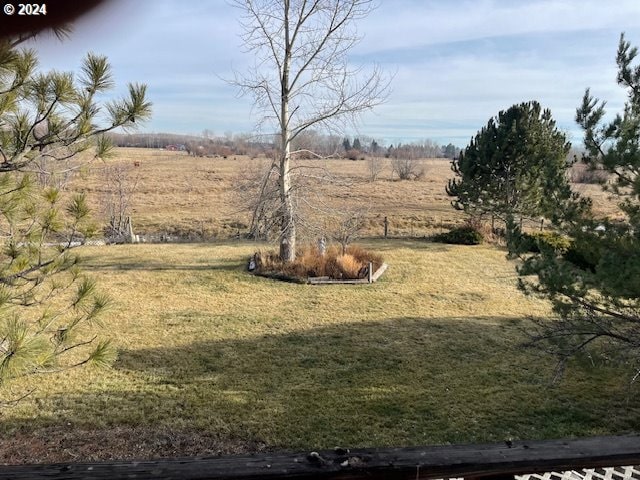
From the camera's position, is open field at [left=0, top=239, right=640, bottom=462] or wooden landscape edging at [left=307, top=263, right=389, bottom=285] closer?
open field at [left=0, top=239, right=640, bottom=462]

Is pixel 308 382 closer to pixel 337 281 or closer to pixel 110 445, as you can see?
pixel 110 445

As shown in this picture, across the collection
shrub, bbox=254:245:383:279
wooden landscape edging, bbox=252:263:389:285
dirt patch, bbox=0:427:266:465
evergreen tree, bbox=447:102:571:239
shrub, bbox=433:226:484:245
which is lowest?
dirt patch, bbox=0:427:266:465

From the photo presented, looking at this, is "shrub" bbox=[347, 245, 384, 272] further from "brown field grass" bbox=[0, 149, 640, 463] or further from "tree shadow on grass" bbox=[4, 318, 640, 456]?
"tree shadow on grass" bbox=[4, 318, 640, 456]

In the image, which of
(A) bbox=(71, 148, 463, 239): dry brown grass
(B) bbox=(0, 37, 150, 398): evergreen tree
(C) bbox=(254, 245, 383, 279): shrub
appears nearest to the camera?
(B) bbox=(0, 37, 150, 398): evergreen tree

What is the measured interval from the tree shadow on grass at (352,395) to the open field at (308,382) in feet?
0.07

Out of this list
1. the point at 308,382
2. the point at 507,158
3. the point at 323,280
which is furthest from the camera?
the point at 507,158

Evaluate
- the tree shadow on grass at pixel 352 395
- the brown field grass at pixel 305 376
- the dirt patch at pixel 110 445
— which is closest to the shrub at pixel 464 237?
the brown field grass at pixel 305 376

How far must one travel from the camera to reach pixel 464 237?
48.1ft

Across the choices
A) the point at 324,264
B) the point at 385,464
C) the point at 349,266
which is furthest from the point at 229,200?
the point at 385,464

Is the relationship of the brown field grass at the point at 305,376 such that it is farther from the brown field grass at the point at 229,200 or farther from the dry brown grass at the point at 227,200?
the dry brown grass at the point at 227,200

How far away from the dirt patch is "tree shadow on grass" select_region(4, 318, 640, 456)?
0.15 m

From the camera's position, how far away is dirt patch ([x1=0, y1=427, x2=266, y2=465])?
369cm

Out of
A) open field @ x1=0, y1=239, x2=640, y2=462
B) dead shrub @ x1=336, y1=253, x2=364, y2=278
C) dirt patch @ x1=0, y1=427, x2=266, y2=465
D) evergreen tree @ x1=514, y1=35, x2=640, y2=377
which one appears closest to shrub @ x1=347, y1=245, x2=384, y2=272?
dead shrub @ x1=336, y1=253, x2=364, y2=278

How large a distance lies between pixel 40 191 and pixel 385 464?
2.43 meters
